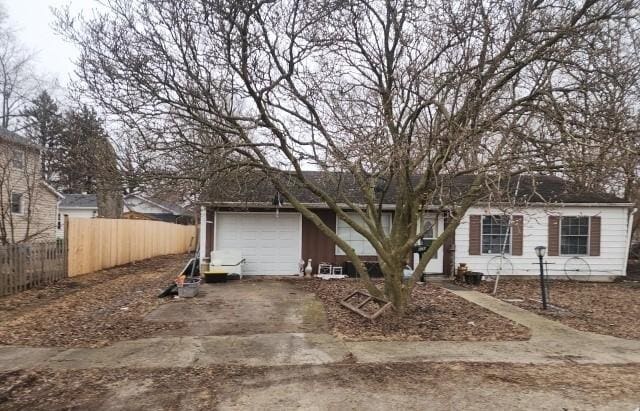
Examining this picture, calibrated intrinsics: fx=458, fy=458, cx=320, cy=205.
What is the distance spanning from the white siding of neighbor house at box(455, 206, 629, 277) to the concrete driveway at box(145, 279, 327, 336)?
6.05 m

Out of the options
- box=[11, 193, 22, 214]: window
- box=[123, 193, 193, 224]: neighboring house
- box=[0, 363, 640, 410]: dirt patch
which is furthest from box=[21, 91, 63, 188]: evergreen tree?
box=[123, 193, 193, 224]: neighboring house

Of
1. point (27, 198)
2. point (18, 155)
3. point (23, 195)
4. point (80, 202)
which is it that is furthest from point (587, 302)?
point (80, 202)

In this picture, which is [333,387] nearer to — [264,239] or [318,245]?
[318,245]

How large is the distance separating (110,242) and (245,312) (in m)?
10.1

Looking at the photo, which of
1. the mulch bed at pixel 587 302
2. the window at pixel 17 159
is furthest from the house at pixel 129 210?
the mulch bed at pixel 587 302

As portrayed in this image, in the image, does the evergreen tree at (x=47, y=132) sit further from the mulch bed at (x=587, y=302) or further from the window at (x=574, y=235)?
the window at (x=574, y=235)

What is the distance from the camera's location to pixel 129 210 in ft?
127

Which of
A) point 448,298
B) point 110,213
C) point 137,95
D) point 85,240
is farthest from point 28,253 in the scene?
point 110,213

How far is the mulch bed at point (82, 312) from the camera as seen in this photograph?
7.02 m

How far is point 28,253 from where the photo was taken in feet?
37.0

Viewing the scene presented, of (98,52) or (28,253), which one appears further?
(28,253)

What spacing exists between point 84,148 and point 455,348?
6730mm

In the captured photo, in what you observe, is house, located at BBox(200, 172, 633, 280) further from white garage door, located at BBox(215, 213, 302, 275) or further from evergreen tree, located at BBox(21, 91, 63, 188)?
evergreen tree, located at BBox(21, 91, 63, 188)

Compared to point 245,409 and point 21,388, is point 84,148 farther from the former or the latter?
point 245,409
